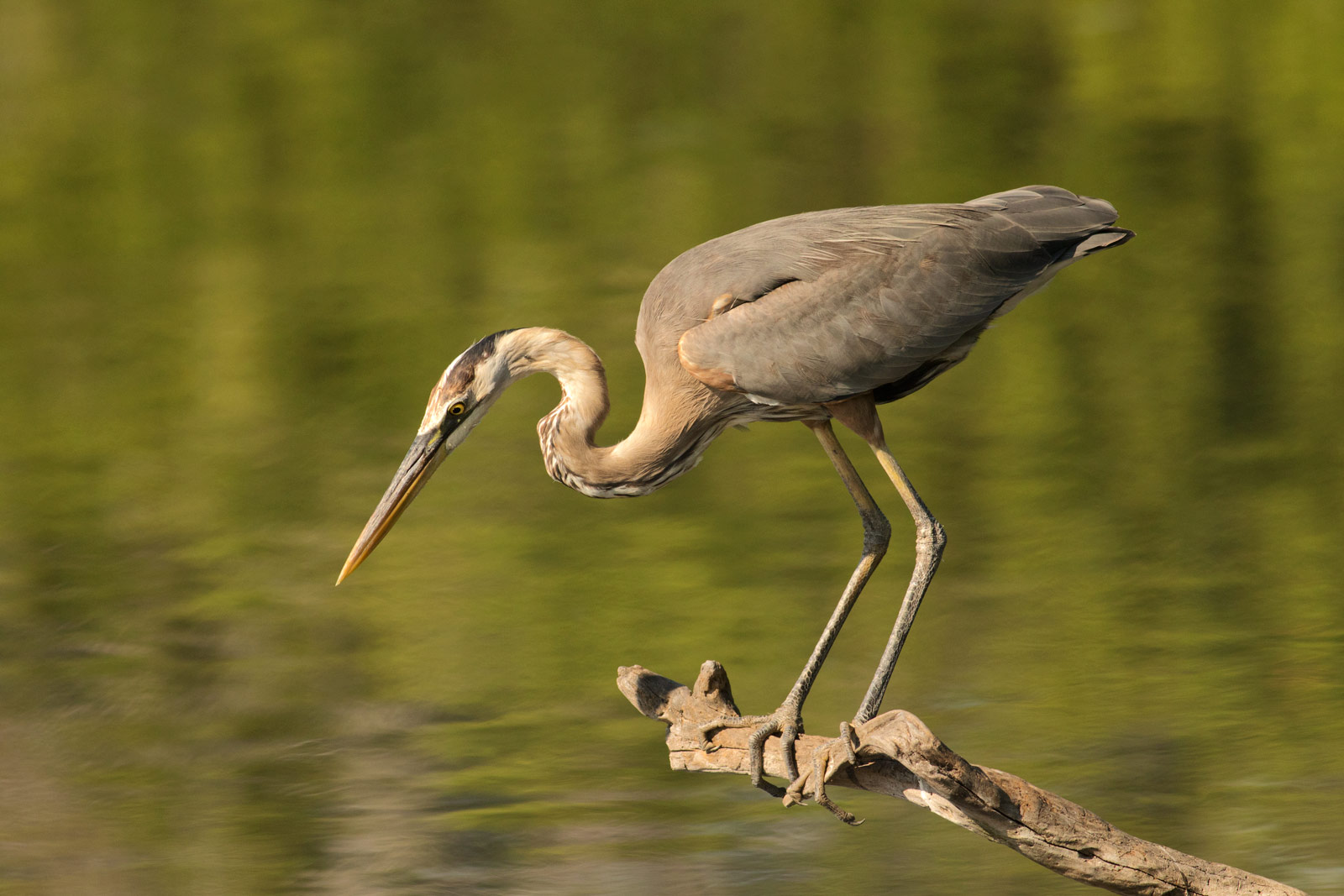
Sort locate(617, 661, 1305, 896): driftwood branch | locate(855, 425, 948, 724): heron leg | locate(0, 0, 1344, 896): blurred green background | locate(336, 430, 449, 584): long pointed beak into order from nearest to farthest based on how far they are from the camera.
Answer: locate(617, 661, 1305, 896): driftwood branch → locate(855, 425, 948, 724): heron leg → locate(336, 430, 449, 584): long pointed beak → locate(0, 0, 1344, 896): blurred green background

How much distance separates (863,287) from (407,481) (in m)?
1.65

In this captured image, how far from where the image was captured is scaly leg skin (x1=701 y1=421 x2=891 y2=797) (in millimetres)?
5715

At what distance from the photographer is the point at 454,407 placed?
609 cm

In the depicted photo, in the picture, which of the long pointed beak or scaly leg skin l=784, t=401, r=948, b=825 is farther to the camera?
the long pointed beak

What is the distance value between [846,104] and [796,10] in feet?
13.0

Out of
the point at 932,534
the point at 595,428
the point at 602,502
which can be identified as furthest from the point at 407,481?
the point at 602,502

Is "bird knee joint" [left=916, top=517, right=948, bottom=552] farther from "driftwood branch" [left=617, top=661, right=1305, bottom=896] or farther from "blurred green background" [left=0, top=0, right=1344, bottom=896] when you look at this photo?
"blurred green background" [left=0, top=0, right=1344, bottom=896]

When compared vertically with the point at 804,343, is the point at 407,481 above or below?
below

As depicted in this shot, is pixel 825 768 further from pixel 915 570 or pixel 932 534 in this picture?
pixel 932 534

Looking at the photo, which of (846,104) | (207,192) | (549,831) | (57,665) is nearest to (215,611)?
(57,665)

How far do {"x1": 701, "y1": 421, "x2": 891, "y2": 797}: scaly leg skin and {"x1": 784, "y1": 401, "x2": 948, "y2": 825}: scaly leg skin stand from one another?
4.2 inches

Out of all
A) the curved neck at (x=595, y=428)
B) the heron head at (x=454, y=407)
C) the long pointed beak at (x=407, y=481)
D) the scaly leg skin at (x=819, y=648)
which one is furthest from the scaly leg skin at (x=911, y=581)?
the long pointed beak at (x=407, y=481)

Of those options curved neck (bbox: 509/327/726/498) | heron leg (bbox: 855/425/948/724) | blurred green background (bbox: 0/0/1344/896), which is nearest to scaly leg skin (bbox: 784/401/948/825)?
heron leg (bbox: 855/425/948/724)

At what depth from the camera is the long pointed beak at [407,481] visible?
6141 mm
